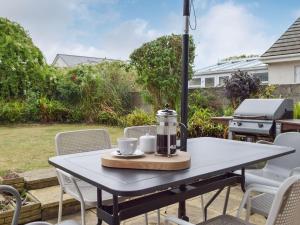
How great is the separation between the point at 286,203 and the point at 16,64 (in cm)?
927

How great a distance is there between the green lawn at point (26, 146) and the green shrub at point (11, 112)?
0.36 meters

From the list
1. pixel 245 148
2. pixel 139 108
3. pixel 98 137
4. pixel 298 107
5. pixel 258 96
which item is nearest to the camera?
pixel 245 148

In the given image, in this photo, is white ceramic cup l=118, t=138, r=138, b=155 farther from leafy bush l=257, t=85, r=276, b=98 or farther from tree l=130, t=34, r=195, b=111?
tree l=130, t=34, r=195, b=111

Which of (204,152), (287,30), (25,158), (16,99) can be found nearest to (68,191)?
(204,152)

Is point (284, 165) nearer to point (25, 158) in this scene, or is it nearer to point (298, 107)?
point (298, 107)

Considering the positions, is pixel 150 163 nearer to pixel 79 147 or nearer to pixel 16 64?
pixel 79 147

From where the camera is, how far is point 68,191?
2.30 m

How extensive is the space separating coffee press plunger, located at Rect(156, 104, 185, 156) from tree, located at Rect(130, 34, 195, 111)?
5.51m

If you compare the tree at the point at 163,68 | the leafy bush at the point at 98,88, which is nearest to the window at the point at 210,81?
the leafy bush at the point at 98,88

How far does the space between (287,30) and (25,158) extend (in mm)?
8693

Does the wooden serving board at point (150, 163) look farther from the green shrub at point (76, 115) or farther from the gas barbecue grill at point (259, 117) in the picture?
the green shrub at point (76, 115)

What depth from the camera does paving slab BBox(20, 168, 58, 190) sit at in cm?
319

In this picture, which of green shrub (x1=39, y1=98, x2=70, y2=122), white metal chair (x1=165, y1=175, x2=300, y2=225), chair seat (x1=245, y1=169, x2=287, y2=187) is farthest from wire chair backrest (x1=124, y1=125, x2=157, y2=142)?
green shrub (x1=39, y1=98, x2=70, y2=122)

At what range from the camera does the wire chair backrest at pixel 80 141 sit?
7.93ft
